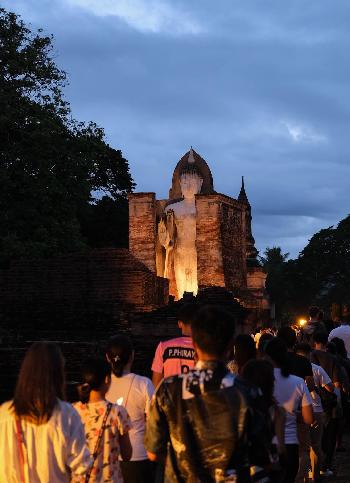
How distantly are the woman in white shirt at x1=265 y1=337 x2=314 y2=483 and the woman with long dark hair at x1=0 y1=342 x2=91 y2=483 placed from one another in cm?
239

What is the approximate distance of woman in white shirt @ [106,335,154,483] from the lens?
5.33 m

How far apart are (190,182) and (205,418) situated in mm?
26591

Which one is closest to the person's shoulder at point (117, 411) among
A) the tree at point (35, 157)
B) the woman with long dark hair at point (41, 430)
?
the woman with long dark hair at point (41, 430)

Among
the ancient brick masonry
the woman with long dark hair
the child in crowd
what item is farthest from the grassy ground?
the ancient brick masonry

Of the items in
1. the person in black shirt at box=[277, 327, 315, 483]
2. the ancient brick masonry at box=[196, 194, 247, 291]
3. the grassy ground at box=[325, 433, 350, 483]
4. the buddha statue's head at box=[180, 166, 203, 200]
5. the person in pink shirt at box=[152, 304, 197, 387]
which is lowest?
the grassy ground at box=[325, 433, 350, 483]

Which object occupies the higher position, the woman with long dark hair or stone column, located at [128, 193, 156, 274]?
stone column, located at [128, 193, 156, 274]

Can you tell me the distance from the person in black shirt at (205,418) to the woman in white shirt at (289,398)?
237cm

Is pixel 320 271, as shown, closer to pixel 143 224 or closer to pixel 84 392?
pixel 143 224

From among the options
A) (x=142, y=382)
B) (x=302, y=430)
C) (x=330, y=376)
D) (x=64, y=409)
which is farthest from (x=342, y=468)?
(x=64, y=409)

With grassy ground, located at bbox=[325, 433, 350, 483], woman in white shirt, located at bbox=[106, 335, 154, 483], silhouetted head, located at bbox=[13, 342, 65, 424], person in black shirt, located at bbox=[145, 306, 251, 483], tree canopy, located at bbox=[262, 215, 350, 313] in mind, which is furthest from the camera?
tree canopy, located at bbox=[262, 215, 350, 313]

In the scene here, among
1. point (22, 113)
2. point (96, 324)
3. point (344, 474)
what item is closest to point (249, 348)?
point (344, 474)

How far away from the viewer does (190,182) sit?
30.0 m

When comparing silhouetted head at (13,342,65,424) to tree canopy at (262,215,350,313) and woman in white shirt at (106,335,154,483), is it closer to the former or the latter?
woman in white shirt at (106,335,154,483)

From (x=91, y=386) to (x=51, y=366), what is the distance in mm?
1123
